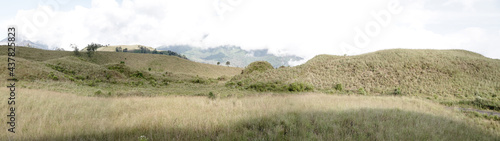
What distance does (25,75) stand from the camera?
75.6 feet

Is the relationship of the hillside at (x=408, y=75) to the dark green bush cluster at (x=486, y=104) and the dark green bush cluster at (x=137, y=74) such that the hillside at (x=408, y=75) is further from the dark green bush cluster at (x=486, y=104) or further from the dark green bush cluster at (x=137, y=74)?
the dark green bush cluster at (x=137, y=74)

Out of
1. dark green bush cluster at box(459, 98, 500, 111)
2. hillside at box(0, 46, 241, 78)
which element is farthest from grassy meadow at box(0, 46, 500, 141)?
hillside at box(0, 46, 241, 78)

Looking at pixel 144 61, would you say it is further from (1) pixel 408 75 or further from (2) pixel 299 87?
(1) pixel 408 75

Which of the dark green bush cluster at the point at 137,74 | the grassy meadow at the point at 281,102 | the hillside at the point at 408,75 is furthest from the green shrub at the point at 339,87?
the dark green bush cluster at the point at 137,74

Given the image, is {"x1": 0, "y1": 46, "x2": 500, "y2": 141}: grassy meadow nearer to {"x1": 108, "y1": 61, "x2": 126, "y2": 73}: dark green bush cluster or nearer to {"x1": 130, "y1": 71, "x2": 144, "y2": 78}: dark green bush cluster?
{"x1": 108, "y1": 61, "x2": 126, "y2": 73}: dark green bush cluster

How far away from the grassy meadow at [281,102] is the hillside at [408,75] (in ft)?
0.41

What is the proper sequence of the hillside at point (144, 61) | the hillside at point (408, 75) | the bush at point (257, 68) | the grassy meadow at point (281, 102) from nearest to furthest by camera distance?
the grassy meadow at point (281, 102) < the hillside at point (408, 75) < the bush at point (257, 68) < the hillside at point (144, 61)

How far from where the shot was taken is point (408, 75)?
26281 millimetres

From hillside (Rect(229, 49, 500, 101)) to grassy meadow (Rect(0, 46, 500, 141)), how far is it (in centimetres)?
13

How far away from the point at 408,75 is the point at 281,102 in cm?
2486

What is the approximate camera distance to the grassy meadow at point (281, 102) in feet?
17.8

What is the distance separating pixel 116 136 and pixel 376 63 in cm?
3493

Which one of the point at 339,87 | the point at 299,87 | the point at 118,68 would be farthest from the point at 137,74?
the point at 339,87

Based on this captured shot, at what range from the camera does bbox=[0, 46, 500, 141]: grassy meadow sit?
5.43 metres
